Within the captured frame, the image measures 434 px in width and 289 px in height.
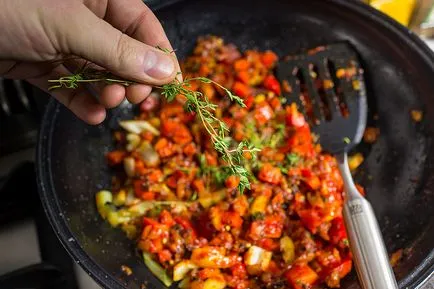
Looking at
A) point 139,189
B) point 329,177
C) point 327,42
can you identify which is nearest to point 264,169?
point 329,177

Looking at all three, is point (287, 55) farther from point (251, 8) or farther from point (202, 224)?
point (202, 224)

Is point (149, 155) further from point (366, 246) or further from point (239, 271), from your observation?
point (366, 246)

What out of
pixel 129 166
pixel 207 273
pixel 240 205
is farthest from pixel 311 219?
pixel 129 166

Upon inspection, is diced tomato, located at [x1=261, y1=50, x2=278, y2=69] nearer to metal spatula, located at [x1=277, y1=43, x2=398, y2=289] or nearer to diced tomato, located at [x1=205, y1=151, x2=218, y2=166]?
metal spatula, located at [x1=277, y1=43, x2=398, y2=289]

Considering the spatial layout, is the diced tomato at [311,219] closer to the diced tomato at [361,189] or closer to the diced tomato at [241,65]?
the diced tomato at [361,189]

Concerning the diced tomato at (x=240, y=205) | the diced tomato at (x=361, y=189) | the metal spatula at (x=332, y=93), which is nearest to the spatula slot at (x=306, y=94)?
the metal spatula at (x=332, y=93)

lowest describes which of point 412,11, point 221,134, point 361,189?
point 361,189

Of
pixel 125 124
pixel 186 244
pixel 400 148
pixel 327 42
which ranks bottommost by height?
pixel 186 244
